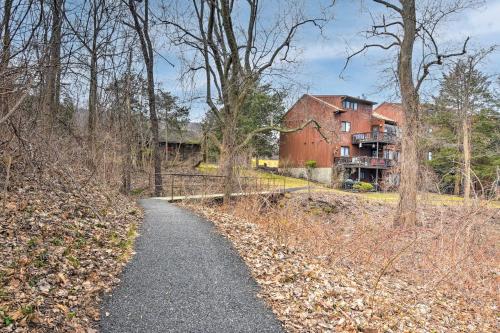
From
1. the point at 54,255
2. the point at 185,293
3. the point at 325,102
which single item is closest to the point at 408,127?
the point at 185,293

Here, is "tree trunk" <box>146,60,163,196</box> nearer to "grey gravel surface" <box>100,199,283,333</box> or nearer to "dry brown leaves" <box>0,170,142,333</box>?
"dry brown leaves" <box>0,170,142,333</box>

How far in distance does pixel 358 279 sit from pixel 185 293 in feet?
10.2

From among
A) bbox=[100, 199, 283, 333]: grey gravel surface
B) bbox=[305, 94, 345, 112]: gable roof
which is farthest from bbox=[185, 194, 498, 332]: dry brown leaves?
bbox=[305, 94, 345, 112]: gable roof

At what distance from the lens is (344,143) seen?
38.3 metres

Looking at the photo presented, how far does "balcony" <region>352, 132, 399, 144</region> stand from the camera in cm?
3659

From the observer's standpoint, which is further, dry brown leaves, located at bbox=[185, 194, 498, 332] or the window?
the window

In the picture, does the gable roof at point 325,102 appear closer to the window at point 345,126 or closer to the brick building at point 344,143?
the brick building at point 344,143

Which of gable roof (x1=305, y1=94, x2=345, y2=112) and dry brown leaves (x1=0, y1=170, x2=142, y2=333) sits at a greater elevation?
gable roof (x1=305, y1=94, x2=345, y2=112)

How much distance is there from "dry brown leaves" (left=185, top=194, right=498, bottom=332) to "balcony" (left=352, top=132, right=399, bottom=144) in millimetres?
27722

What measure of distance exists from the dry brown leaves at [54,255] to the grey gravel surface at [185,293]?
282 millimetres

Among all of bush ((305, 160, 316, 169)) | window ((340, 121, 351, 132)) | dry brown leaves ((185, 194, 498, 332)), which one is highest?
window ((340, 121, 351, 132))

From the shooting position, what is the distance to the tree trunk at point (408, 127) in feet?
39.4

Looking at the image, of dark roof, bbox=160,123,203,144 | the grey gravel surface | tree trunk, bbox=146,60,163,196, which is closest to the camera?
the grey gravel surface

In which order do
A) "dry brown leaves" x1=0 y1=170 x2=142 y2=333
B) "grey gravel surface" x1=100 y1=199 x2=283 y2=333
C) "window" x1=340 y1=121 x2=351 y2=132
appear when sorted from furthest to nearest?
1. "window" x1=340 y1=121 x2=351 y2=132
2. "grey gravel surface" x1=100 y1=199 x2=283 y2=333
3. "dry brown leaves" x1=0 y1=170 x2=142 y2=333
